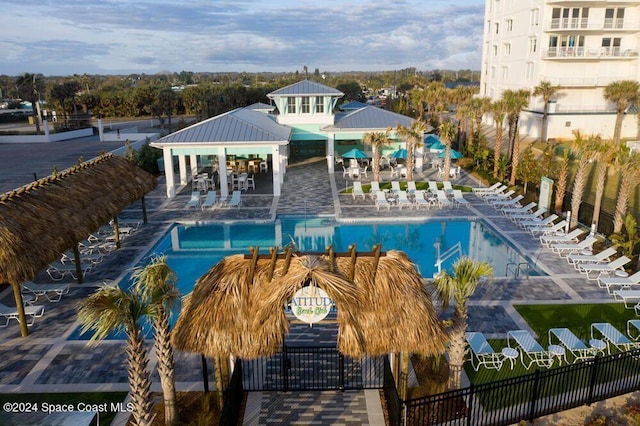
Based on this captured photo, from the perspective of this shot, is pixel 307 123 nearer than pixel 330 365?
No

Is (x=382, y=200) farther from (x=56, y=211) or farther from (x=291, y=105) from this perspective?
(x=56, y=211)

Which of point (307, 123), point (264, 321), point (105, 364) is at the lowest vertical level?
point (105, 364)

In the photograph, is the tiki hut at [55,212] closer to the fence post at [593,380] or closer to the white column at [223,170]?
the white column at [223,170]

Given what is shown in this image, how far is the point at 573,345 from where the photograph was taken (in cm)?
1059

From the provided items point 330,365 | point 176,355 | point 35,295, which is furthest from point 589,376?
point 35,295

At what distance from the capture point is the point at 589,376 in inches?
369

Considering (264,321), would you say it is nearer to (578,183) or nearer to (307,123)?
(578,183)

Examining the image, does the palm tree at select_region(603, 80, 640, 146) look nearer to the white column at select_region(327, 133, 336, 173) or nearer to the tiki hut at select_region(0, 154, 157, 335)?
the white column at select_region(327, 133, 336, 173)

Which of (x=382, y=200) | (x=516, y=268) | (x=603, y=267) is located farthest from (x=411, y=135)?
(x=603, y=267)

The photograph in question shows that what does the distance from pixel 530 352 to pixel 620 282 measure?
5.30 m

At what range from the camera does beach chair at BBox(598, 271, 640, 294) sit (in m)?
13.7

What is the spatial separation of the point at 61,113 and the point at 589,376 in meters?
71.8

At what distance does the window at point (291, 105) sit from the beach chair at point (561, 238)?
1843cm

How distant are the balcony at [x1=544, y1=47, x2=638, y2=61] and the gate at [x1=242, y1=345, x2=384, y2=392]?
130ft
